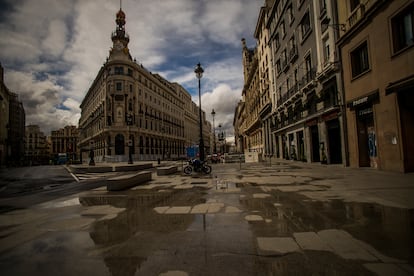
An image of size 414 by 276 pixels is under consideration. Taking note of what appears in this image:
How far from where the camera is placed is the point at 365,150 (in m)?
15.0

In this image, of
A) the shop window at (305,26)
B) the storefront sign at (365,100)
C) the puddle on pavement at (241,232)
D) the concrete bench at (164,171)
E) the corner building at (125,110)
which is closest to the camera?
the puddle on pavement at (241,232)

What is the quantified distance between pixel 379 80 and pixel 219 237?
13.5m

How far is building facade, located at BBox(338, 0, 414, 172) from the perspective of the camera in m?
11.2

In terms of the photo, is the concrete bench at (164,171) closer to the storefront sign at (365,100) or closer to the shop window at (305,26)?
the storefront sign at (365,100)

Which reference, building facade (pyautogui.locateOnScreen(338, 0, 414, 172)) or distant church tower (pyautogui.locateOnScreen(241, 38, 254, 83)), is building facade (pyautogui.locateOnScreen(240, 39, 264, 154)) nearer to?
distant church tower (pyautogui.locateOnScreen(241, 38, 254, 83))

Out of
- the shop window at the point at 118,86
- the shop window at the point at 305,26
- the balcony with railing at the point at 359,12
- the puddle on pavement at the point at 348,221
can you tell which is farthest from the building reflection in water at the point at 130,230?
the shop window at the point at 118,86

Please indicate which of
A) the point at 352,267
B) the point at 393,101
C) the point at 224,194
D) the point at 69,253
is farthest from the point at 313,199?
the point at 393,101

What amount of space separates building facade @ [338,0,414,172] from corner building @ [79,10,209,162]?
3928 cm

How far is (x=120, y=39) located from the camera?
6066 cm

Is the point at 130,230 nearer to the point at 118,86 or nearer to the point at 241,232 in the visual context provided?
the point at 241,232

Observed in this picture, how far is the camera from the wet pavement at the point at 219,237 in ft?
10.1

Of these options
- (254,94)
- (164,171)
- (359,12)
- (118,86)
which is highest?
(118,86)

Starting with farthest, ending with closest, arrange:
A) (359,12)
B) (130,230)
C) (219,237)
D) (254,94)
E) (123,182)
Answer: (254,94) < (359,12) < (123,182) < (130,230) < (219,237)

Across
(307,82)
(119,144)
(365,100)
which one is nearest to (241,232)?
(365,100)
